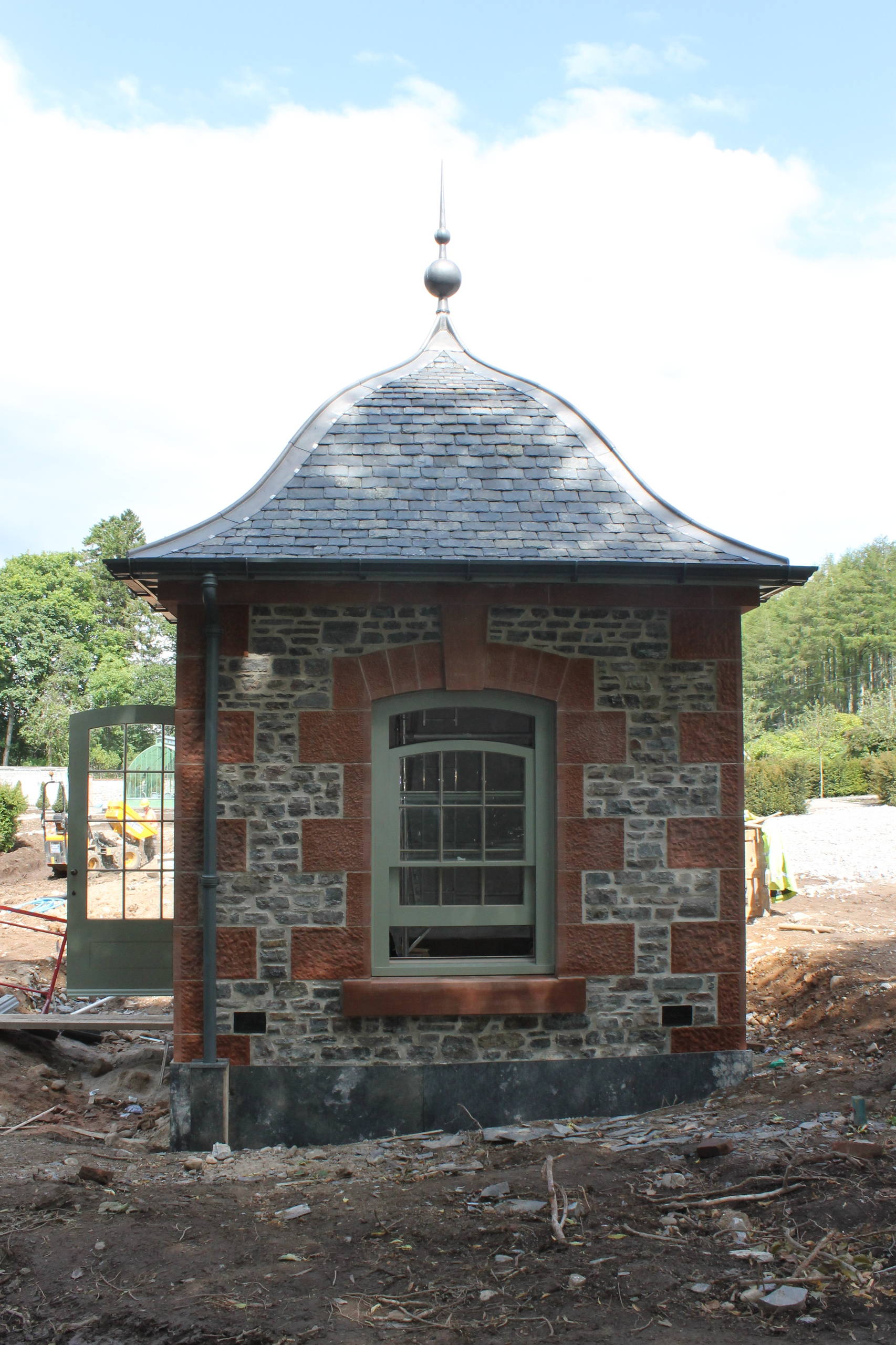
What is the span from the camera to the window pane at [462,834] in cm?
664

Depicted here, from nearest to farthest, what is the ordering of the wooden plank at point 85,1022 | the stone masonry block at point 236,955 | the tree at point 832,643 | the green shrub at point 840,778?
the stone masonry block at point 236,955, the wooden plank at point 85,1022, the green shrub at point 840,778, the tree at point 832,643

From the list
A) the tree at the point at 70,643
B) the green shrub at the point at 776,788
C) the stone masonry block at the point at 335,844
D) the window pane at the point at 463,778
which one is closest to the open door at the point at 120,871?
the stone masonry block at the point at 335,844

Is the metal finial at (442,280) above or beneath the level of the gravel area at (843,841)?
above

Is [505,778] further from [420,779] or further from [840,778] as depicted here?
[840,778]

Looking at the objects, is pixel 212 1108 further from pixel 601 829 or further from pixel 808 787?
pixel 808 787

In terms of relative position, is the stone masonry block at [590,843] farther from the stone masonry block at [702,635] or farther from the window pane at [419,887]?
the stone masonry block at [702,635]

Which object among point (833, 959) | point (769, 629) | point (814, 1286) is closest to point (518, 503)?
point (814, 1286)

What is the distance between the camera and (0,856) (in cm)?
2073

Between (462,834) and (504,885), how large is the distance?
46 cm

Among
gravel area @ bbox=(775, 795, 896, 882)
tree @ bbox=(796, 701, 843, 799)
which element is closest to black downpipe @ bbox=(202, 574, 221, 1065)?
gravel area @ bbox=(775, 795, 896, 882)

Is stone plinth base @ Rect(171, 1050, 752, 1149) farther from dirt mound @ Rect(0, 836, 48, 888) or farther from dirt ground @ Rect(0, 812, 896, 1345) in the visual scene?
dirt mound @ Rect(0, 836, 48, 888)

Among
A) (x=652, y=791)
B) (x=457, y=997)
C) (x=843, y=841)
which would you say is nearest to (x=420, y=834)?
(x=457, y=997)

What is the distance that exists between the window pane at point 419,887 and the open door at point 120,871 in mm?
2095

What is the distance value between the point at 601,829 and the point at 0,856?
17.8 meters
